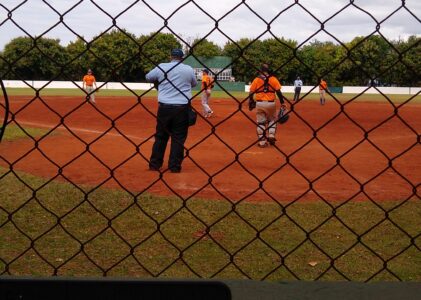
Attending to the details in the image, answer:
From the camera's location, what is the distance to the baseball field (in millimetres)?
2965

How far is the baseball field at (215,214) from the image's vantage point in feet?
9.73

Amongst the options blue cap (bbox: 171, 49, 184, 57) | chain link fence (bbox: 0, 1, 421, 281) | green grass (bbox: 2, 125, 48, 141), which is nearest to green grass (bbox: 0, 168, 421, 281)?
chain link fence (bbox: 0, 1, 421, 281)

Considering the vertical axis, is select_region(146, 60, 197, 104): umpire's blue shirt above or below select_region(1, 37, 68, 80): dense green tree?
below

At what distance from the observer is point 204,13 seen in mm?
1946

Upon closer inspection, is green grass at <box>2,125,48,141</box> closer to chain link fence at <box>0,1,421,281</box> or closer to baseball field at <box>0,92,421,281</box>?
baseball field at <box>0,92,421,281</box>

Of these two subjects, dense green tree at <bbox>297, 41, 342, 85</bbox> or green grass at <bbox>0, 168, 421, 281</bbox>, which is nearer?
dense green tree at <bbox>297, 41, 342, 85</bbox>

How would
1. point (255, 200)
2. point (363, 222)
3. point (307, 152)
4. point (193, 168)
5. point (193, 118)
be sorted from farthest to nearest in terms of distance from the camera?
point (307, 152) → point (193, 168) → point (193, 118) → point (255, 200) → point (363, 222)

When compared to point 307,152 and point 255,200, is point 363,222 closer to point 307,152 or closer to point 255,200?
point 255,200

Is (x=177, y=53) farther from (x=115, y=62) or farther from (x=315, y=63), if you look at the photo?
(x=115, y=62)

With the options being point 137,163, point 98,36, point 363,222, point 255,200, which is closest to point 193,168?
point 137,163

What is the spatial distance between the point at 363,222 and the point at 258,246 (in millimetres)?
1326

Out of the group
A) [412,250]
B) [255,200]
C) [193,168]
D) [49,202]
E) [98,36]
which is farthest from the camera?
[193,168]

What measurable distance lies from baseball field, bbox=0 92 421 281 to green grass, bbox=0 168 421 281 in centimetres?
1

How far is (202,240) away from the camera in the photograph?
4.61 m
